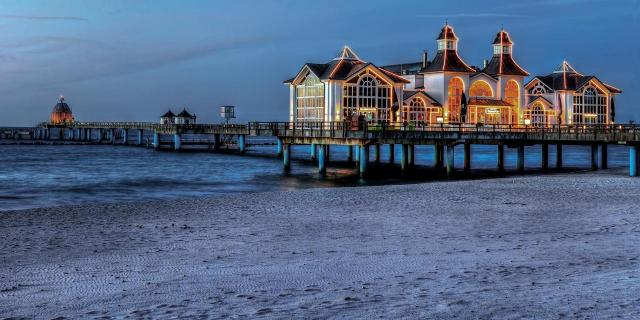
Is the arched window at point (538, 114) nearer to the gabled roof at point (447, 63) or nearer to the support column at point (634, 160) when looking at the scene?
the gabled roof at point (447, 63)

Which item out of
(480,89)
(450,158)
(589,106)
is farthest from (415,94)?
(589,106)

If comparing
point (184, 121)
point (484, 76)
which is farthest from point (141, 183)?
point (184, 121)

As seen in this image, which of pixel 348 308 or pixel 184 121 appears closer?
pixel 348 308

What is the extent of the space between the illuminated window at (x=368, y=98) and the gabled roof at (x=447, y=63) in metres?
6.59

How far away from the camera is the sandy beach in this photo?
9.87 meters

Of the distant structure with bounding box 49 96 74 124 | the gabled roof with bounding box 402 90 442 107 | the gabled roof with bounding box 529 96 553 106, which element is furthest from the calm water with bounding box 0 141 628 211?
the distant structure with bounding box 49 96 74 124

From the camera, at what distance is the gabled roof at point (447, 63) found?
2462 inches

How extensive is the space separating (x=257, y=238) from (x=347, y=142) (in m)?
28.8

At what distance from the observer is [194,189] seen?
Result: 40.1 m

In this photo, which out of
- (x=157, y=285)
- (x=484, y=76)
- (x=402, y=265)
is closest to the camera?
(x=157, y=285)

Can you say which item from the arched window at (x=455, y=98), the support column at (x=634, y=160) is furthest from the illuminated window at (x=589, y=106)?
the support column at (x=634, y=160)

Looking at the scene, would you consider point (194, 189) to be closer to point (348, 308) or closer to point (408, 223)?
point (408, 223)

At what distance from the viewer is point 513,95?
216 feet

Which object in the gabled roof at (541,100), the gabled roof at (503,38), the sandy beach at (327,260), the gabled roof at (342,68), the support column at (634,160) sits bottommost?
the sandy beach at (327,260)
